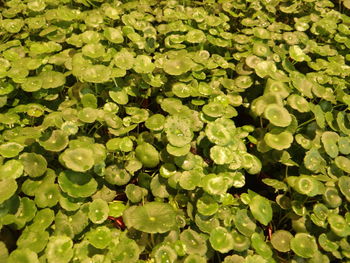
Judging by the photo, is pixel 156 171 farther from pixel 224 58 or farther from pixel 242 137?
pixel 224 58

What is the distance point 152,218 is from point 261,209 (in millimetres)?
675

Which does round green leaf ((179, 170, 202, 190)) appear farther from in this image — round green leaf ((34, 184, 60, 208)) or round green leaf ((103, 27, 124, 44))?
round green leaf ((103, 27, 124, 44))

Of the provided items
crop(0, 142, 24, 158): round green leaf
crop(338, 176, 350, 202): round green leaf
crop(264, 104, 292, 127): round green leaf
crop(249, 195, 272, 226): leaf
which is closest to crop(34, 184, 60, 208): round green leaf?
crop(0, 142, 24, 158): round green leaf

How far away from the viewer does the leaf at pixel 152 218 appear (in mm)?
1791

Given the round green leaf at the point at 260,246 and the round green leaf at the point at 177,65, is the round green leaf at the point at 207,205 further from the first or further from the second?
the round green leaf at the point at 177,65

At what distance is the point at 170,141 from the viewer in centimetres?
208

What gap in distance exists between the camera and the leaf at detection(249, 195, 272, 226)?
6.56ft

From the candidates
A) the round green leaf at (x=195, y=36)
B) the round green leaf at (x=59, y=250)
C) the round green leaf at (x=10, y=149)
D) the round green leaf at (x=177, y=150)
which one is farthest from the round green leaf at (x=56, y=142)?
the round green leaf at (x=195, y=36)

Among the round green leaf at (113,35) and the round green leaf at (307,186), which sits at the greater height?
the round green leaf at (113,35)

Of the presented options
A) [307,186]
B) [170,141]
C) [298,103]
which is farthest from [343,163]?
[170,141]

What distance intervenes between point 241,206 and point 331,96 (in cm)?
116

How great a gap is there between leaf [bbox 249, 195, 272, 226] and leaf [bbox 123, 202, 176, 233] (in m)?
0.50

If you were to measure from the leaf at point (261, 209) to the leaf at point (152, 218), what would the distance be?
498mm

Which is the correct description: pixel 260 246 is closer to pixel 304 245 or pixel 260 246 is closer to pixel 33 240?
pixel 304 245
